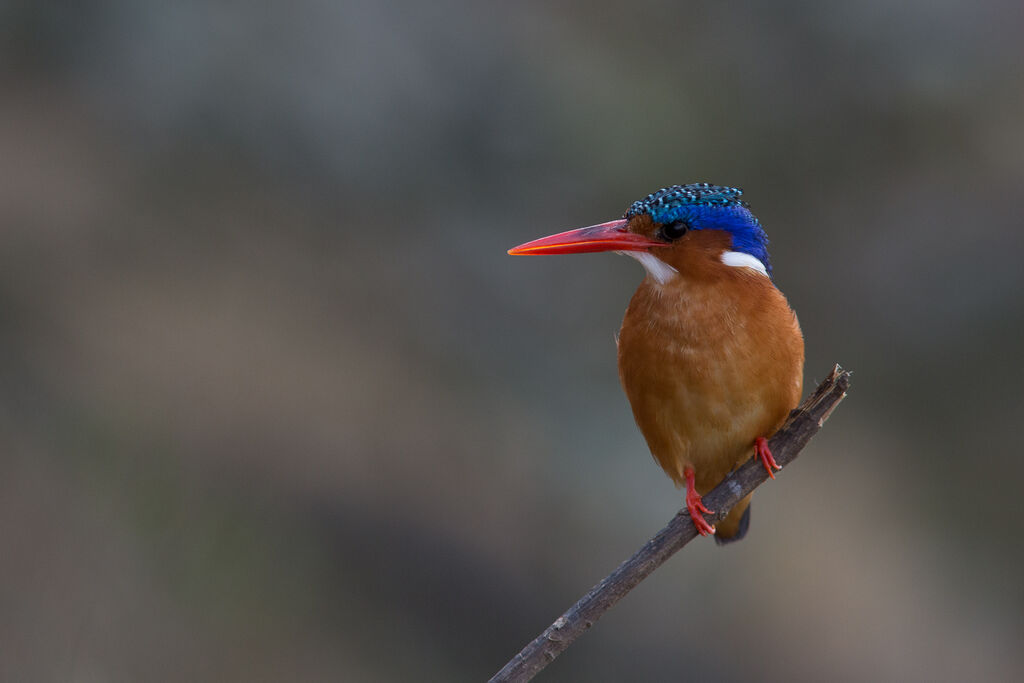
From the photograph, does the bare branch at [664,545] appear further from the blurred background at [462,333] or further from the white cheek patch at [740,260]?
the blurred background at [462,333]

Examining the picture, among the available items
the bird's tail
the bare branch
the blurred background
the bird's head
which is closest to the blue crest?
the bird's head

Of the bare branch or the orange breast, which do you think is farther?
the orange breast

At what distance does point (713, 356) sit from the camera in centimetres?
210

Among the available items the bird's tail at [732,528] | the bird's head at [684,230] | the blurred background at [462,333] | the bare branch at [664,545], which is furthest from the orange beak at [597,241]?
the blurred background at [462,333]

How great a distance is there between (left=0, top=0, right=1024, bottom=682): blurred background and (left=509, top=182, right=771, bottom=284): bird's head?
306 centimetres

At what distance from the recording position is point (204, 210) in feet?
17.9

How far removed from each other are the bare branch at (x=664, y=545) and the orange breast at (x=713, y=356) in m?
0.11

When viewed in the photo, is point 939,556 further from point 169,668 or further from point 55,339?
point 55,339

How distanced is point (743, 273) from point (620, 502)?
3082 mm

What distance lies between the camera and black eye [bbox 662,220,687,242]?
207 cm

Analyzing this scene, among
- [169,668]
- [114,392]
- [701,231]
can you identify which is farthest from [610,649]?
[701,231]

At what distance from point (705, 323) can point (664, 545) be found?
0.51m

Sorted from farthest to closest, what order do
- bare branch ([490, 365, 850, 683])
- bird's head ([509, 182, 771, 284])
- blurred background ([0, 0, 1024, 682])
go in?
blurred background ([0, 0, 1024, 682])
bird's head ([509, 182, 771, 284])
bare branch ([490, 365, 850, 683])

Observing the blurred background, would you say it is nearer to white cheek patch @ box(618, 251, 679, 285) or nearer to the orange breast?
the orange breast
